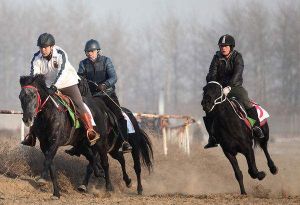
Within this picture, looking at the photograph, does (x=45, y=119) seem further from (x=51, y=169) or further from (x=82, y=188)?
(x=82, y=188)

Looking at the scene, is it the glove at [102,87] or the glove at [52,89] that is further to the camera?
the glove at [102,87]

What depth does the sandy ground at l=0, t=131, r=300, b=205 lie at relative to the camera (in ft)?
37.8

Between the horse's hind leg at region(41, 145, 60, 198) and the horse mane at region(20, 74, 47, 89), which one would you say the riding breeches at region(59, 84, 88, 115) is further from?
the horse's hind leg at region(41, 145, 60, 198)

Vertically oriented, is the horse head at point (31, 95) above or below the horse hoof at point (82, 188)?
above

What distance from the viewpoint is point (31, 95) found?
38.7 feet

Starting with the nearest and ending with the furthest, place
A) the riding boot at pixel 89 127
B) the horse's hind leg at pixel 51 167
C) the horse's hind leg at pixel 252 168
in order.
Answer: the horse's hind leg at pixel 51 167 → the riding boot at pixel 89 127 → the horse's hind leg at pixel 252 168

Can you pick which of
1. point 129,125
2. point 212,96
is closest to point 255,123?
point 212,96

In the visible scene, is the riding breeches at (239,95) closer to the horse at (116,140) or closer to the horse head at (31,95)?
the horse at (116,140)

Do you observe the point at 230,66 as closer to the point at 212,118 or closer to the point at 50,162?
the point at 212,118

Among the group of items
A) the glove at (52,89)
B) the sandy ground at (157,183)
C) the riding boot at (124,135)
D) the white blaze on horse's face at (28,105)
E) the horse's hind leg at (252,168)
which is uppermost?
the glove at (52,89)

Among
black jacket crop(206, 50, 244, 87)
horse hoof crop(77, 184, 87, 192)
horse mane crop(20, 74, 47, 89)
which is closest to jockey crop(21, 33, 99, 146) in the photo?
horse mane crop(20, 74, 47, 89)

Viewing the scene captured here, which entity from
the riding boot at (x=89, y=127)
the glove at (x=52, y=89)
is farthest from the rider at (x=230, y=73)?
the glove at (x=52, y=89)

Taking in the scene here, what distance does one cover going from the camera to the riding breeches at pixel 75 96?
13.0 metres

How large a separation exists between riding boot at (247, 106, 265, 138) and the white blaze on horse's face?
14.6ft
